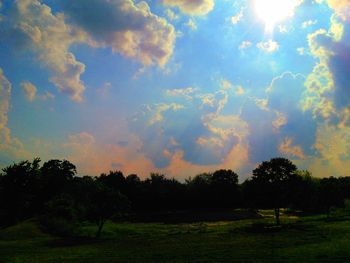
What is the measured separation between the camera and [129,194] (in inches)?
6969

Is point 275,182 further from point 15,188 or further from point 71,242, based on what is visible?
point 15,188

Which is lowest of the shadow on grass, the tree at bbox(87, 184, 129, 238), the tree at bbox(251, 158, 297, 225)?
the shadow on grass

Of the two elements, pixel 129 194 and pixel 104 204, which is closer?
pixel 104 204

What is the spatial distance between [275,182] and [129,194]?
94607 millimetres

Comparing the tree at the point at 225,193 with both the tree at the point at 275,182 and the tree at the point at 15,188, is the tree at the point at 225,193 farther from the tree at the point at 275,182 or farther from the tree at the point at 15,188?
the tree at the point at 15,188

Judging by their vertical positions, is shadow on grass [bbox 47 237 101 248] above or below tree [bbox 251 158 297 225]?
below

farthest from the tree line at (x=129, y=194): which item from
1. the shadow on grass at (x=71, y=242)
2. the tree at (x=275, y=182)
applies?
the shadow on grass at (x=71, y=242)

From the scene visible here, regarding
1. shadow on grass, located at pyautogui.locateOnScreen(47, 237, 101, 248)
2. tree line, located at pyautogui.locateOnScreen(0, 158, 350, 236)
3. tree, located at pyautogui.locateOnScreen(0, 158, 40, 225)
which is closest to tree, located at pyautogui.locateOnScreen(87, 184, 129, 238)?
tree line, located at pyautogui.locateOnScreen(0, 158, 350, 236)

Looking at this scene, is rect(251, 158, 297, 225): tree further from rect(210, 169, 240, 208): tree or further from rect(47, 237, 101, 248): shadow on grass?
rect(210, 169, 240, 208): tree

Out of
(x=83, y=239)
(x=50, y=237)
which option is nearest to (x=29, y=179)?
(x=50, y=237)

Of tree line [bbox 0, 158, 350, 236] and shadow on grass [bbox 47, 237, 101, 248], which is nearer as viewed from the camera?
shadow on grass [bbox 47, 237, 101, 248]

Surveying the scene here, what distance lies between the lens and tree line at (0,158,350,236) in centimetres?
7781

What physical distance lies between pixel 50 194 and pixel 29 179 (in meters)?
36.1

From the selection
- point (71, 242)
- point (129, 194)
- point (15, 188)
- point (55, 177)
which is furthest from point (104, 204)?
point (129, 194)
